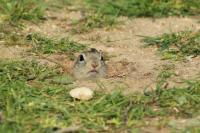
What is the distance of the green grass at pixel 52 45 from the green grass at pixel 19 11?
712 millimetres

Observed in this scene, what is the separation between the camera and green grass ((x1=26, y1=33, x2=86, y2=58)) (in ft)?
26.5

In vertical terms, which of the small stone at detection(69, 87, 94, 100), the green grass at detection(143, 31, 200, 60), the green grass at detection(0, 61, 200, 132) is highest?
the green grass at detection(143, 31, 200, 60)

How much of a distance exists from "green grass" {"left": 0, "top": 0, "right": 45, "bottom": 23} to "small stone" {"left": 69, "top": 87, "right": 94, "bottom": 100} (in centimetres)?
300

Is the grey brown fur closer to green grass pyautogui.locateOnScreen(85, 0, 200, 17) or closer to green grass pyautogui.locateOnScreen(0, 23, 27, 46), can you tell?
green grass pyautogui.locateOnScreen(0, 23, 27, 46)

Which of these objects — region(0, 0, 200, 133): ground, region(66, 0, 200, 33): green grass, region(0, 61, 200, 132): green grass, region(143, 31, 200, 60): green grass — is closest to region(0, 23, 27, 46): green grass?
region(0, 0, 200, 133): ground

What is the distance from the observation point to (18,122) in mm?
5629

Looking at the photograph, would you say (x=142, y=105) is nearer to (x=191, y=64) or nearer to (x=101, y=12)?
(x=191, y=64)

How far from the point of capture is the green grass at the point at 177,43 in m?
7.94

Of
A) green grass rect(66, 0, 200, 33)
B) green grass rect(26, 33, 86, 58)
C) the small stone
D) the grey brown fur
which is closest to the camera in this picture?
the small stone

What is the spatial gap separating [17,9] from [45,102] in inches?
128

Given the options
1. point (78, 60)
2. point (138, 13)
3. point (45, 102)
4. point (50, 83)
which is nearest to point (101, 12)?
point (138, 13)

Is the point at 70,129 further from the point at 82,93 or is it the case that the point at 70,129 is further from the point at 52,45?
the point at 52,45

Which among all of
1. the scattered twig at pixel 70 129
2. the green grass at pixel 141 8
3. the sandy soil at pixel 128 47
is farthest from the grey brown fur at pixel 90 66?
the green grass at pixel 141 8

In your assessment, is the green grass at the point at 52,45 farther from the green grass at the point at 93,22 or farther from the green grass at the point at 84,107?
the green grass at the point at 84,107
